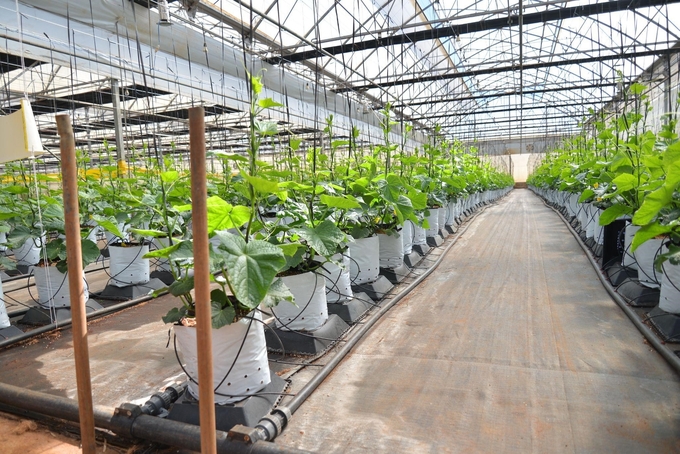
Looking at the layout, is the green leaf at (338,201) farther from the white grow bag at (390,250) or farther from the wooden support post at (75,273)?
the white grow bag at (390,250)

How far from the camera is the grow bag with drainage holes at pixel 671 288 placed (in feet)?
6.84

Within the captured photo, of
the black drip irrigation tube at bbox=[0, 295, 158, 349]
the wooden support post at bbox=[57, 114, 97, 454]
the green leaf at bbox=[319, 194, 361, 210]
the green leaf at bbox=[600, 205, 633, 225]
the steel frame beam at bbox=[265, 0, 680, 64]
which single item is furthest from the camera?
the steel frame beam at bbox=[265, 0, 680, 64]

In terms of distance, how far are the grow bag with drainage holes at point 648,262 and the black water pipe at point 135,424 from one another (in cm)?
239

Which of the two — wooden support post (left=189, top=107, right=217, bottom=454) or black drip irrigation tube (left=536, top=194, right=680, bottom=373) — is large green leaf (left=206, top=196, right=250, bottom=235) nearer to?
wooden support post (left=189, top=107, right=217, bottom=454)

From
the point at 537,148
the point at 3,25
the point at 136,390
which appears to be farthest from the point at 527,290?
the point at 537,148

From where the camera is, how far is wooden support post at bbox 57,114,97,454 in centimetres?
95

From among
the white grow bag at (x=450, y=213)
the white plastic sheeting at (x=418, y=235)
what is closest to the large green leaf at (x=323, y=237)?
the white plastic sheeting at (x=418, y=235)

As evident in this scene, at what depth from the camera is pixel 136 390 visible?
1.80 metres

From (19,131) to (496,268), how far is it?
3403 mm

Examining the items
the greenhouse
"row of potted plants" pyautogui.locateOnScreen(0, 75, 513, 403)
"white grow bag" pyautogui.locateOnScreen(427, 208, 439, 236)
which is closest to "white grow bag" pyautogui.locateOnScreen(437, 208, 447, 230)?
"white grow bag" pyautogui.locateOnScreen(427, 208, 439, 236)

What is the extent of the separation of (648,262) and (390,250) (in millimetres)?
1634

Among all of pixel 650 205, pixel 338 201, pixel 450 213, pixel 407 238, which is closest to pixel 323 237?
pixel 338 201

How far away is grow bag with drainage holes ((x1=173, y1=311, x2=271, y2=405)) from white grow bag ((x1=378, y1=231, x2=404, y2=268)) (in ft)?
6.33

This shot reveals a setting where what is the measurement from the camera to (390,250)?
342 cm
